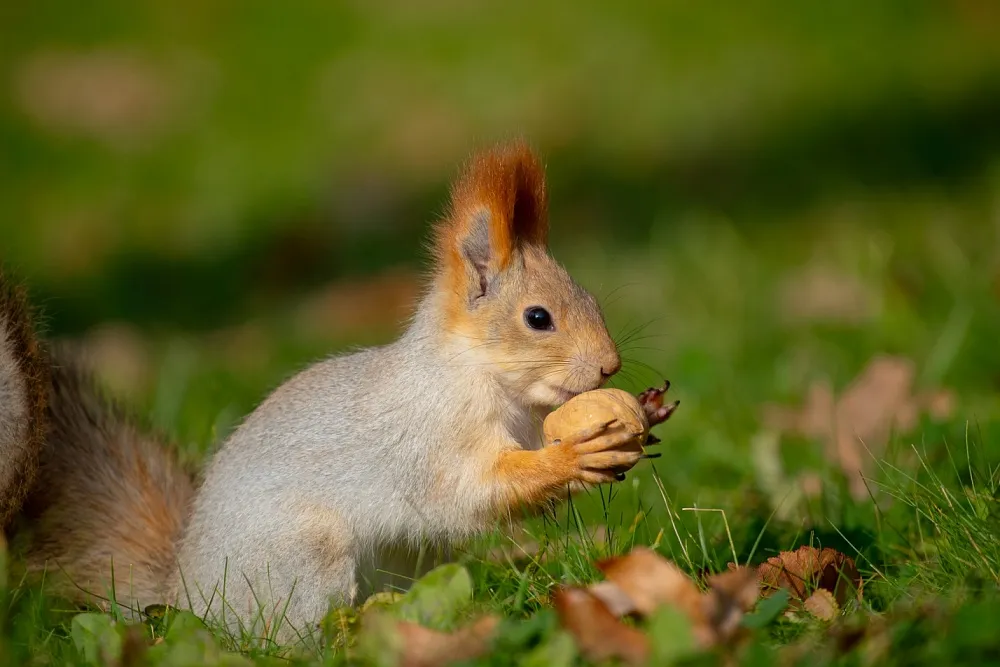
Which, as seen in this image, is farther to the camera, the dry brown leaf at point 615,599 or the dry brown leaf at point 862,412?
the dry brown leaf at point 862,412

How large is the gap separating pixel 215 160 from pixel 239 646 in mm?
3922

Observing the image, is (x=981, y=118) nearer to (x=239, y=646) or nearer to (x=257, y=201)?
(x=257, y=201)

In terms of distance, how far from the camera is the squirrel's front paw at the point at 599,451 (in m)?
1.71

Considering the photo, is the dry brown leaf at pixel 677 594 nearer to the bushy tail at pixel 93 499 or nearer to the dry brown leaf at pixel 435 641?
the dry brown leaf at pixel 435 641

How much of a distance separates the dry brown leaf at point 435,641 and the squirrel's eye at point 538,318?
501 millimetres

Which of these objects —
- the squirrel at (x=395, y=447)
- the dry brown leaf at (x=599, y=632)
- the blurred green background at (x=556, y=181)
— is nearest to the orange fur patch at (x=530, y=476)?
the squirrel at (x=395, y=447)

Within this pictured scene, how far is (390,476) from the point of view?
187 cm

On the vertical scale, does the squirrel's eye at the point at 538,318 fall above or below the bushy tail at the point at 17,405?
above

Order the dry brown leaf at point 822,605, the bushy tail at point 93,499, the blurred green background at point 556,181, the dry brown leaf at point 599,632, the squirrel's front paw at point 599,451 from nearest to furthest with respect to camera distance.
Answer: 1. the dry brown leaf at point 599,632
2. the dry brown leaf at point 822,605
3. the squirrel's front paw at point 599,451
4. the bushy tail at point 93,499
5. the blurred green background at point 556,181

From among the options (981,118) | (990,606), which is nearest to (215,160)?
(981,118)

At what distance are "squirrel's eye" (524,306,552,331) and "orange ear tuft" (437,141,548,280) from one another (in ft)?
0.30

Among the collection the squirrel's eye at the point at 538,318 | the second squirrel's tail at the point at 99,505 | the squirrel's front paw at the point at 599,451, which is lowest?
the second squirrel's tail at the point at 99,505

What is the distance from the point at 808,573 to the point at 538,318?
0.53 meters

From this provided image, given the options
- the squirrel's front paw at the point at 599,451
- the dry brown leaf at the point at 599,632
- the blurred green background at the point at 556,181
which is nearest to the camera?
the dry brown leaf at the point at 599,632
